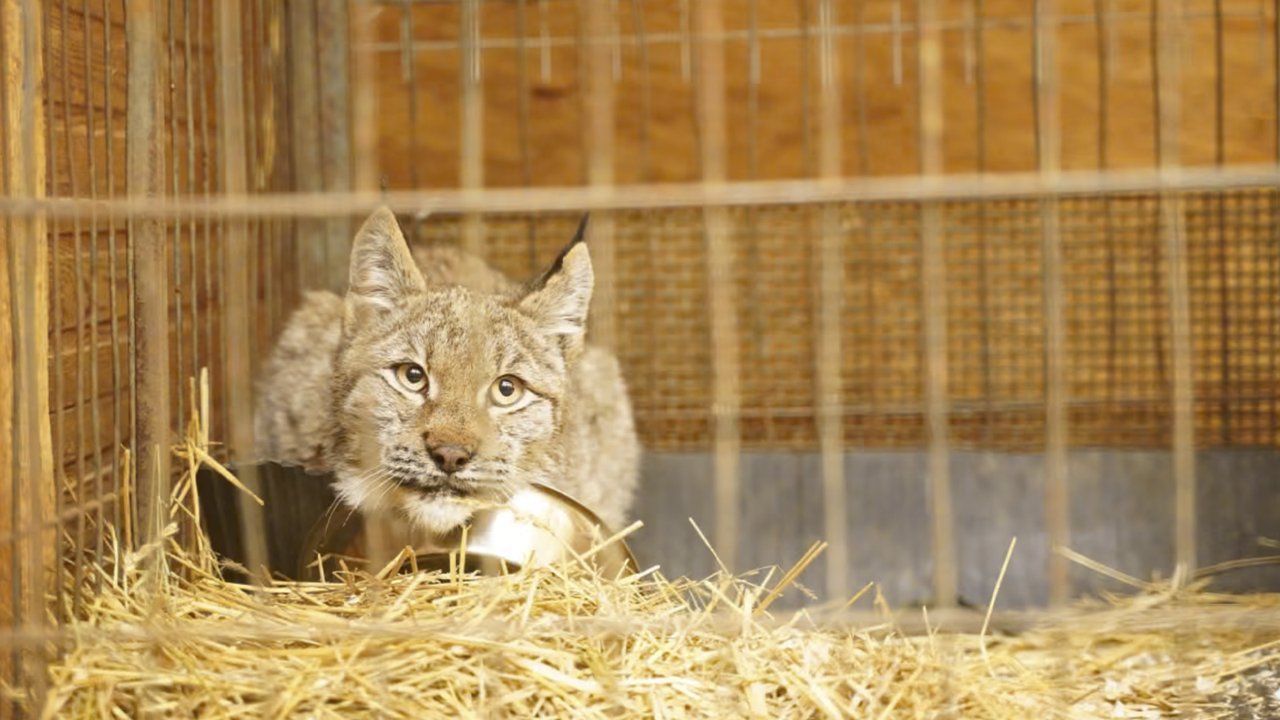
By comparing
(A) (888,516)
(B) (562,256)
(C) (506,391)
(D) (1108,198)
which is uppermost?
(D) (1108,198)

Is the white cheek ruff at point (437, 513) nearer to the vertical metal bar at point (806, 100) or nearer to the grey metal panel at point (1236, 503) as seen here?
the vertical metal bar at point (806, 100)

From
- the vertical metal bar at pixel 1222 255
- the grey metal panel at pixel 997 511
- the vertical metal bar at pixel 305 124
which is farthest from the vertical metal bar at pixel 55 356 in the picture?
the vertical metal bar at pixel 1222 255

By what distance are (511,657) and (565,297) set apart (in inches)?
49.5

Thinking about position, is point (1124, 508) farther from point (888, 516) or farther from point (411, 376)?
point (411, 376)

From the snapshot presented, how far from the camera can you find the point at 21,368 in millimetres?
2514

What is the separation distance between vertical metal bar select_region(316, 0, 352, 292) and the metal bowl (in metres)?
1.76

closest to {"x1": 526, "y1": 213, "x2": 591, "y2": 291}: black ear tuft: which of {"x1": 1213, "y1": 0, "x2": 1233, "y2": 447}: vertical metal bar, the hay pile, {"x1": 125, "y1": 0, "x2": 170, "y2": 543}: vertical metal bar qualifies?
the hay pile

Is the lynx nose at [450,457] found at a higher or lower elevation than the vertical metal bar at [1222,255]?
lower

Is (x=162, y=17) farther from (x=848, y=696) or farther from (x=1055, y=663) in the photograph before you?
(x=1055, y=663)

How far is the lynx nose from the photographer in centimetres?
324

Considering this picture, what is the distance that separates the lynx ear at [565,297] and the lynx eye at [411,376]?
1.08ft

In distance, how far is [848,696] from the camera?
2.71 meters

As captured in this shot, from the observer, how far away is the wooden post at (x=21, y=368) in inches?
97.0

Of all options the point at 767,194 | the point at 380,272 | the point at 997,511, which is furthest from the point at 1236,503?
the point at 767,194
